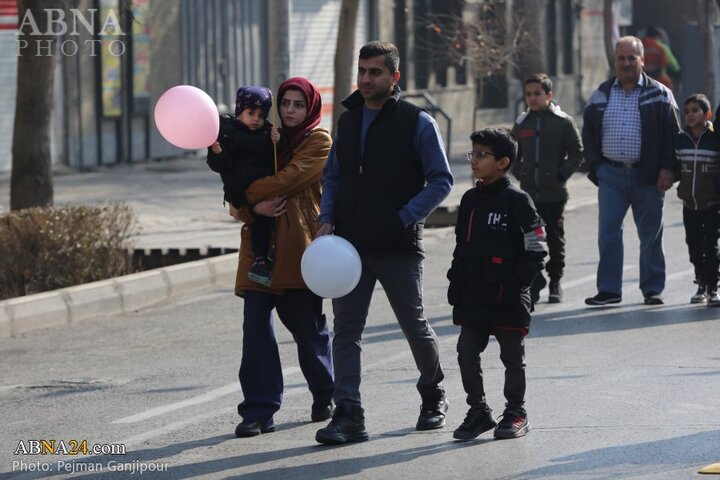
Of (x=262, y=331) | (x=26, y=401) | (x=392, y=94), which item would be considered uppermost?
(x=392, y=94)

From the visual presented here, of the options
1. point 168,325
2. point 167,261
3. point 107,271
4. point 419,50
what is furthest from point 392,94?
point 419,50

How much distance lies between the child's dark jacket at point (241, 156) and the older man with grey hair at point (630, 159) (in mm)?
4467

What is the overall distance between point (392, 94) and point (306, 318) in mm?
1206

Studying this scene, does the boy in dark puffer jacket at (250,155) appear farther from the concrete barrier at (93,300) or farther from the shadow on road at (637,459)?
the concrete barrier at (93,300)

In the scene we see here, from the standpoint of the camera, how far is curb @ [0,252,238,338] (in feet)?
36.8

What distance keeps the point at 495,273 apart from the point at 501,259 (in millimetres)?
71

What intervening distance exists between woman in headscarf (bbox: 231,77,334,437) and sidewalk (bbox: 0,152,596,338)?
404 cm

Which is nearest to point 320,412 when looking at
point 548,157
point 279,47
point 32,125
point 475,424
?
point 475,424

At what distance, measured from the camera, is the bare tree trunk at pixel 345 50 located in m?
18.1

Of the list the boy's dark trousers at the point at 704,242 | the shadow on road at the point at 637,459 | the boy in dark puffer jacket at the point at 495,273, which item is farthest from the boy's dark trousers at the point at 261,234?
the boy's dark trousers at the point at 704,242

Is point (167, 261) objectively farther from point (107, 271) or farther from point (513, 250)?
point (513, 250)

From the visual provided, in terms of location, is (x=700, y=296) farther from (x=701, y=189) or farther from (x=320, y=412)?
(x=320, y=412)

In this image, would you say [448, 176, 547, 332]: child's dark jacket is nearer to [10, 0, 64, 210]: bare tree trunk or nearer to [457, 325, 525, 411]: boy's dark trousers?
[457, 325, 525, 411]: boy's dark trousers

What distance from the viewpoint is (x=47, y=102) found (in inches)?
560
